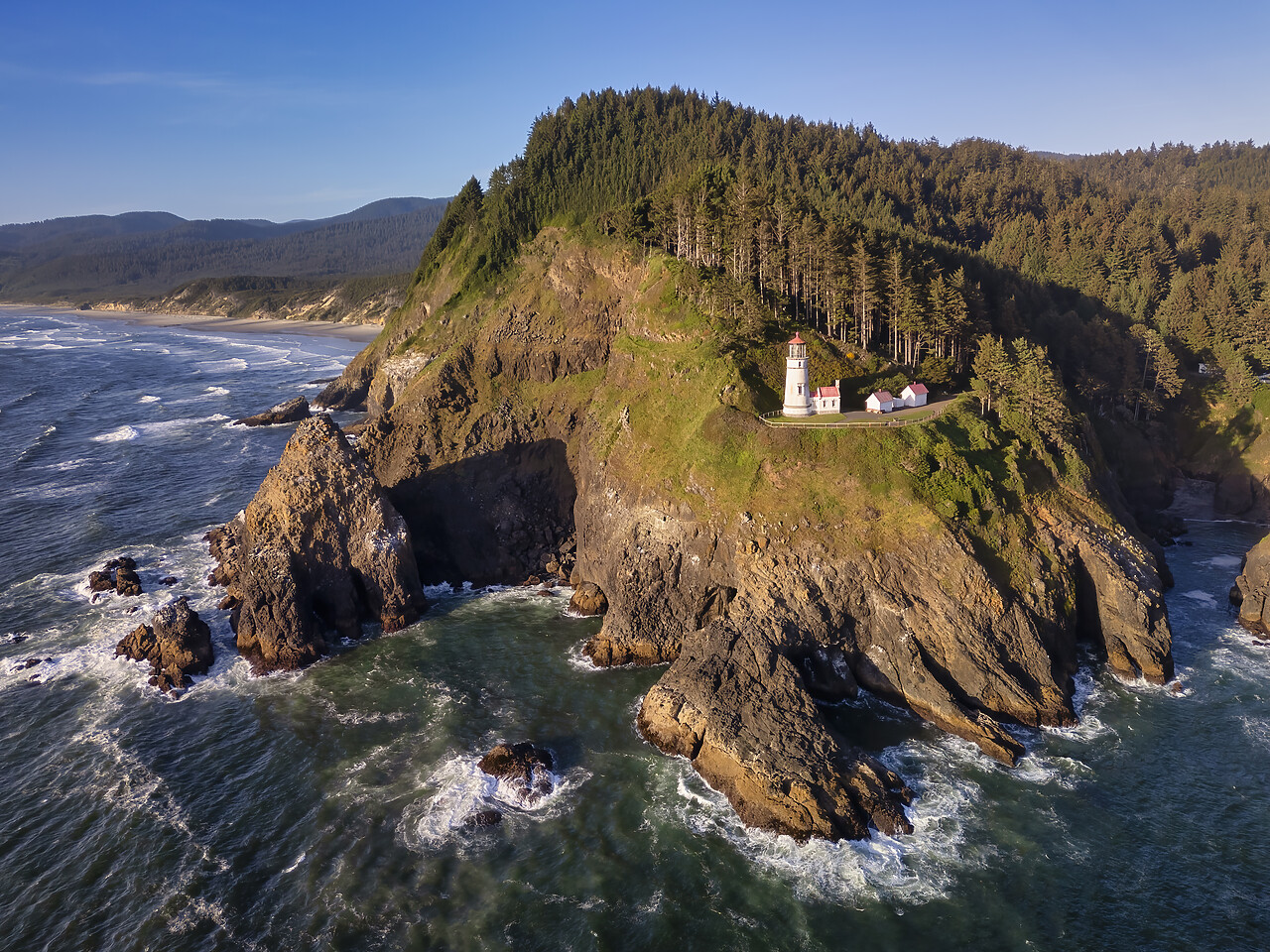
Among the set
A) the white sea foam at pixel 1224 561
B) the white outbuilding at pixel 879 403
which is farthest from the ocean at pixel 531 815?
the white outbuilding at pixel 879 403

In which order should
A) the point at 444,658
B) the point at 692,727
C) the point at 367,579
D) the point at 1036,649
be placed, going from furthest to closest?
the point at 367,579
the point at 444,658
the point at 1036,649
the point at 692,727

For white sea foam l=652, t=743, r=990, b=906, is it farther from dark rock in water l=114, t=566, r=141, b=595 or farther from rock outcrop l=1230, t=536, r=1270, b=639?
dark rock in water l=114, t=566, r=141, b=595

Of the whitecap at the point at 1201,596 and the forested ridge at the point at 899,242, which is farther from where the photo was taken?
the forested ridge at the point at 899,242

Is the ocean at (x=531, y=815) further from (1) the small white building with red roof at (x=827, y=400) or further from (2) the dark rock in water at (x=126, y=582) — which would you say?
(1) the small white building with red roof at (x=827, y=400)

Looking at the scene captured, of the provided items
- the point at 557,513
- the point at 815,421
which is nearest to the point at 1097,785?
the point at 815,421

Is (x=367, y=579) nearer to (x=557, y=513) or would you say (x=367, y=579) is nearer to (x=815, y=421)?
(x=557, y=513)

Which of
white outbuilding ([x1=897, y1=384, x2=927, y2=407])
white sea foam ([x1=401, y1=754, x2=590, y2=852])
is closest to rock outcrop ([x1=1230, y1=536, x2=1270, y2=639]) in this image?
white outbuilding ([x1=897, y1=384, x2=927, y2=407])
